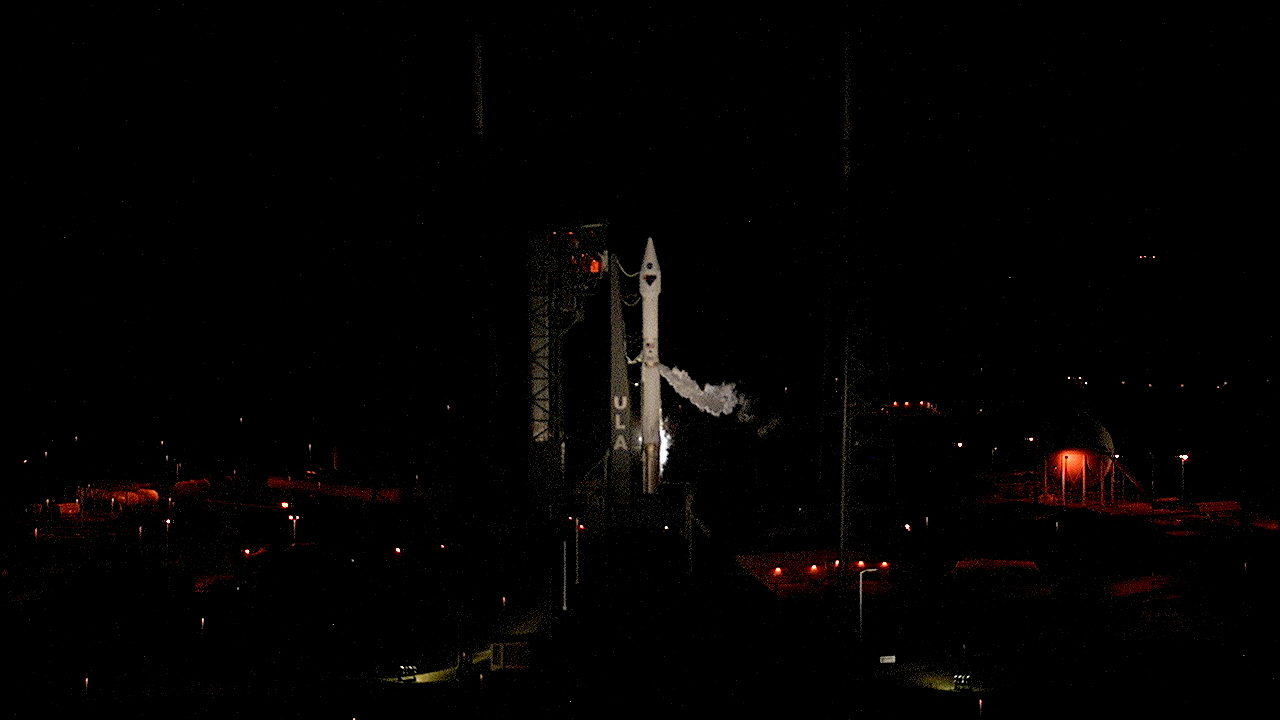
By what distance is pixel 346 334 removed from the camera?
65.2 ft

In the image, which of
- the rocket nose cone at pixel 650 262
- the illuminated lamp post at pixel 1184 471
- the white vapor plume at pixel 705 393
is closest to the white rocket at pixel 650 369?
the rocket nose cone at pixel 650 262

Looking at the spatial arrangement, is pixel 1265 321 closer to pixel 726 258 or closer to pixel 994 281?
pixel 994 281

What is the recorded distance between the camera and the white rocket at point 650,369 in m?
18.1

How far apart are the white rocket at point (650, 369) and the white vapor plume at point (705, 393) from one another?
674 centimetres

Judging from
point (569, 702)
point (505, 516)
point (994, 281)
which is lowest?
point (569, 702)

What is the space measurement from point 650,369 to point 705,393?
853cm

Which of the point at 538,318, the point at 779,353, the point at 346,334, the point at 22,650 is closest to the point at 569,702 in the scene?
the point at 22,650

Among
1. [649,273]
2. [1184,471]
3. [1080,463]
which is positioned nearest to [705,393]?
[649,273]

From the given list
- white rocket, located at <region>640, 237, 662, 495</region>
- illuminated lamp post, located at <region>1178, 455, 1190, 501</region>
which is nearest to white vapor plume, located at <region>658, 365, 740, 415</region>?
white rocket, located at <region>640, 237, 662, 495</region>

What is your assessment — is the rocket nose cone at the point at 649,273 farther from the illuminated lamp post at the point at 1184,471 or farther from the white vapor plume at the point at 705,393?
the illuminated lamp post at the point at 1184,471

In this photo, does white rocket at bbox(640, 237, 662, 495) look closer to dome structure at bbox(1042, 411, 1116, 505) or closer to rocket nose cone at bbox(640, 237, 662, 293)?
rocket nose cone at bbox(640, 237, 662, 293)

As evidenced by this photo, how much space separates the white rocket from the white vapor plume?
22.1ft

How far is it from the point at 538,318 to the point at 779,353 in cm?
1425

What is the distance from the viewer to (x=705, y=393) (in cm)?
2698
